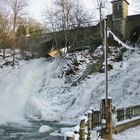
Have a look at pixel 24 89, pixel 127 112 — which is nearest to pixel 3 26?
pixel 24 89

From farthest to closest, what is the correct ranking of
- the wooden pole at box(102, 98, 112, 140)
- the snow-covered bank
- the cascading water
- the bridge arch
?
1. the bridge arch
2. the snow-covered bank
3. the cascading water
4. the wooden pole at box(102, 98, 112, 140)

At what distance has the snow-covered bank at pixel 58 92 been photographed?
2745 cm

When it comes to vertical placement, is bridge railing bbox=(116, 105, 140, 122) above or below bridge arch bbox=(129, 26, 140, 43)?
below

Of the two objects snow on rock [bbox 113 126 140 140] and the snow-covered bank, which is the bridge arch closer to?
the snow-covered bank

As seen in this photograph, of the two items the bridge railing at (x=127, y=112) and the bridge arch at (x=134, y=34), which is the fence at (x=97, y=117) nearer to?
the bridge railing at (x=127, y=112)

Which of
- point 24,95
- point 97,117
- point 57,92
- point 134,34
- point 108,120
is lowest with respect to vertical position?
point 24,95

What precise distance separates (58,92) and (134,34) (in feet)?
48.6

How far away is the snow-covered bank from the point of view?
27453 millimetres

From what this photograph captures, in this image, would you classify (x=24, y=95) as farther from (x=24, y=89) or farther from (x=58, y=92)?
(x=58, y=92)

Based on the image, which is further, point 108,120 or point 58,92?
point 58,92

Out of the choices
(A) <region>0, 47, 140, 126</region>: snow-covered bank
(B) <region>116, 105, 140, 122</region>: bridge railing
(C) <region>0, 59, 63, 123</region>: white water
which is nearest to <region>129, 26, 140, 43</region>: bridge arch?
(A) <region>0, 47, 140, 126</region>: snow-covered bank

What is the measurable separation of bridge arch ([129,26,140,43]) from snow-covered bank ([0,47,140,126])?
5.59 metres

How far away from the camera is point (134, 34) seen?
43281 millimetres

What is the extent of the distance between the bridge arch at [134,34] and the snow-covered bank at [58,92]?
559 cm
